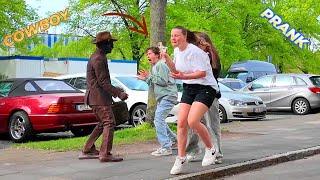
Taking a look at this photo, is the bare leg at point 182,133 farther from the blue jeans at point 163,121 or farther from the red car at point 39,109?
the red car at point 39,109

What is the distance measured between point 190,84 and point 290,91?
44.5 ft

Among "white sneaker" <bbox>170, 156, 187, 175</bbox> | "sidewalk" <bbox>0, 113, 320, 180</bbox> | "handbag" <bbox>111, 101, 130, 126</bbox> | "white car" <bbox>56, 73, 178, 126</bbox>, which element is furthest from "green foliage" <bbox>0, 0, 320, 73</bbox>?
"white sneaker" <bbox>170, 156, 187, 175</bbox>

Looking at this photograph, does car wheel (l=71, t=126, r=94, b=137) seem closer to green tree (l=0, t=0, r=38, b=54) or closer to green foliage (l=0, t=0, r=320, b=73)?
green foliage (l=0, t=0, r=320, b=73)

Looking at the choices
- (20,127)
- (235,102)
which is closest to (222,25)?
(235,102)

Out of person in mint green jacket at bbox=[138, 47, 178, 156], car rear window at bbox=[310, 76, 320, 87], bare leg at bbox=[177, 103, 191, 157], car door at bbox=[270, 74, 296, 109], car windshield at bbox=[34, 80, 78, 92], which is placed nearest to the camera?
bare leg at bbox=[177, 103, 191, 157]

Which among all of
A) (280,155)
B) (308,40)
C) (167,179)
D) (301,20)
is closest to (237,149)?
(280,155)

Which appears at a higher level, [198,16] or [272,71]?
[198,16]

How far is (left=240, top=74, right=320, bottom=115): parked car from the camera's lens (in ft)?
66.3

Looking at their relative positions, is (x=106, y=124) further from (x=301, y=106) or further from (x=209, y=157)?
(x=301, y=106)

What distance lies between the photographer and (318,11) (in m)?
44.5

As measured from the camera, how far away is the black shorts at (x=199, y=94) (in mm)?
7543

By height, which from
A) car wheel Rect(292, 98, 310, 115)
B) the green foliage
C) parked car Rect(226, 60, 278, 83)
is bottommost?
car wheel Rect(292, 98, 310, 115)

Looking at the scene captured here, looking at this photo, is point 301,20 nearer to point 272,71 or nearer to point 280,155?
point 272,71

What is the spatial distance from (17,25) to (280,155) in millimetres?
32139
